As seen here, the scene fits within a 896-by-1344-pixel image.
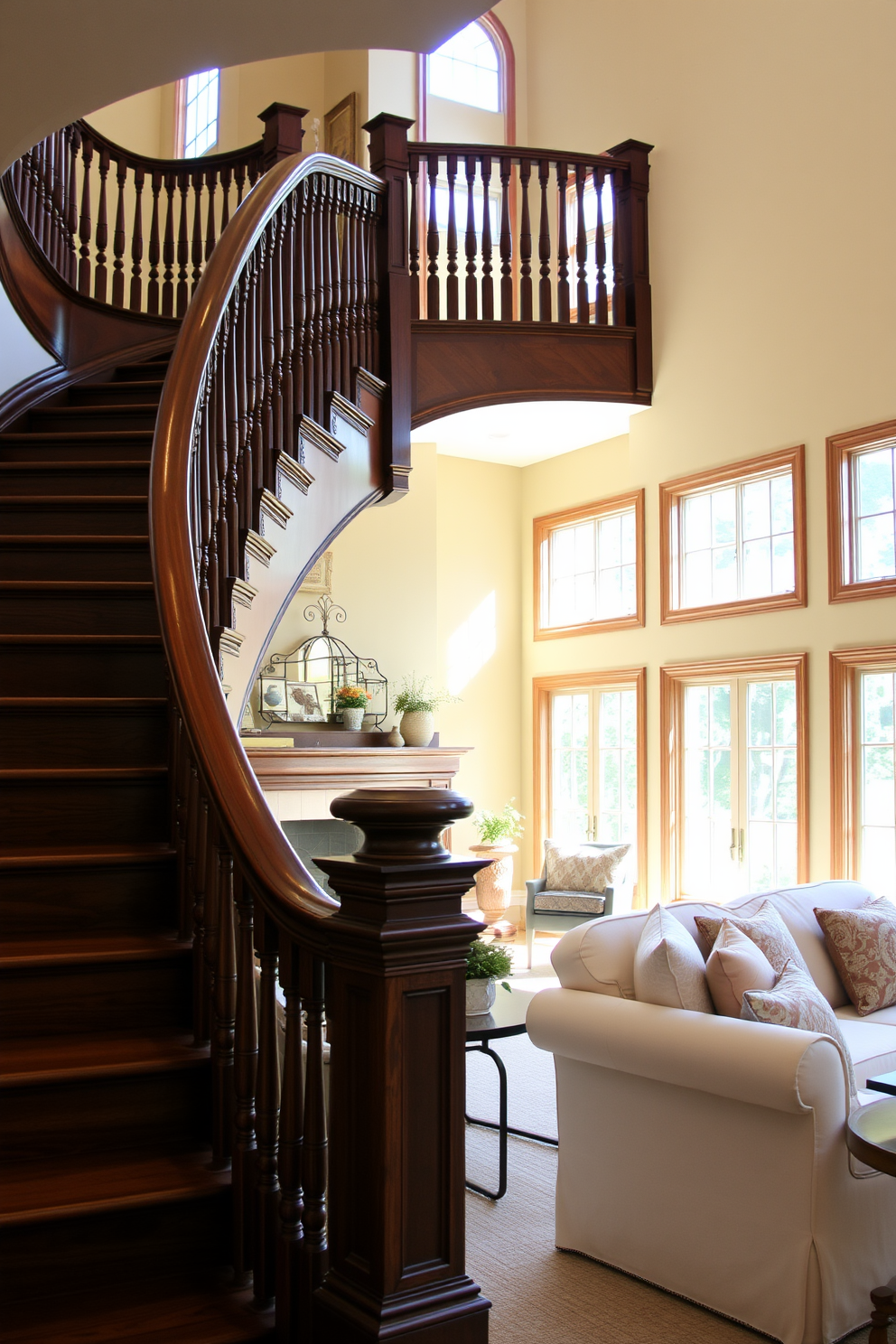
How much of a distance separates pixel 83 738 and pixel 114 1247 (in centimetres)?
139

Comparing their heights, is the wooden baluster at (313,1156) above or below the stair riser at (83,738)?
below

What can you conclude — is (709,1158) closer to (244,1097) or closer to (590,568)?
(244,1097)

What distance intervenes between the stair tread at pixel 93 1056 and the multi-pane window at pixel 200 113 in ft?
27.7

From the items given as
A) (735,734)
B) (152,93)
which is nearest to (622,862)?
(735,734)

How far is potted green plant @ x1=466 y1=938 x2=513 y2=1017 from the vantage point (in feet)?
13.2

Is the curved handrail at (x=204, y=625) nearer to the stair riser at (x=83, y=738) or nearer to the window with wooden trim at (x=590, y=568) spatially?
the stair riser at (x=83, y=738)

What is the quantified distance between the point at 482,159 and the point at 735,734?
3.89 metres

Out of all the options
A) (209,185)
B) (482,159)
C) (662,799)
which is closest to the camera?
(209,185)

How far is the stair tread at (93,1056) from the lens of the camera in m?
2.17

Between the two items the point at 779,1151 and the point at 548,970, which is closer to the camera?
the point at 779,1151

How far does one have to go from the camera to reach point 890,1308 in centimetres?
282

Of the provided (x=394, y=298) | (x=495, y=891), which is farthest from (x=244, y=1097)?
(x=495, y=891)

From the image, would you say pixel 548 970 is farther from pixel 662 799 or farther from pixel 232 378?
pixel 232 378

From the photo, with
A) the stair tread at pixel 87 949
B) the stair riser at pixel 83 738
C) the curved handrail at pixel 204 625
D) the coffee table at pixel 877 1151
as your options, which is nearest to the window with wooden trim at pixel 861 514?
the coffee table at pixel 877 1151
